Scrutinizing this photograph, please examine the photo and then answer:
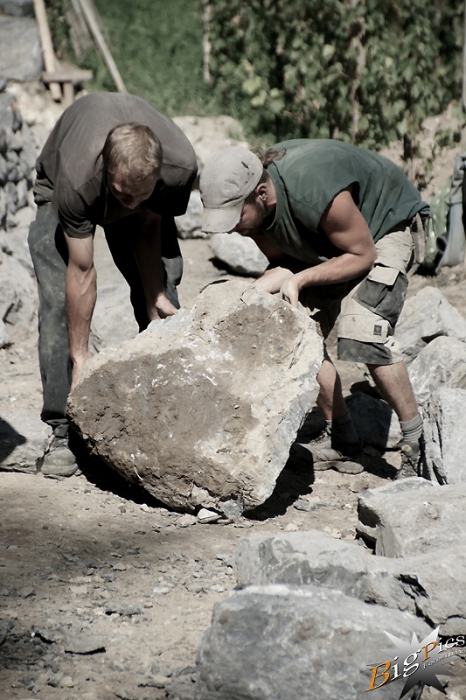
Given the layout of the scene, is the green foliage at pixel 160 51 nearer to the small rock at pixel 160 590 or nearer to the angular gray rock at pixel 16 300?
the angular gray rock at pixel 16 300

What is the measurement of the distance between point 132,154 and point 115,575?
5.31 feet

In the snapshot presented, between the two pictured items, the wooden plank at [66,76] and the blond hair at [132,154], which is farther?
the wooden plank at [66,76]

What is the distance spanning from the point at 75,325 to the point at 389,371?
4.81 ft

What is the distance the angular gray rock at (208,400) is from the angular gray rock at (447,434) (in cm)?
64

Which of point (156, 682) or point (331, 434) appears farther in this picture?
point (331, 434)

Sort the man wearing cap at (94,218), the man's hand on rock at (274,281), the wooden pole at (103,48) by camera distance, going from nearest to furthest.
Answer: the man wearing cap at (94,218), the man's hand on rock at (274,281), the wooden pole at (103,48)

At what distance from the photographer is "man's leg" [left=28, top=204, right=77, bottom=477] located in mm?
3752

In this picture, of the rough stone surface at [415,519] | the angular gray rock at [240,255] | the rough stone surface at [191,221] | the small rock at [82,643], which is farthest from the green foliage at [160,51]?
the small rock at [82,643]

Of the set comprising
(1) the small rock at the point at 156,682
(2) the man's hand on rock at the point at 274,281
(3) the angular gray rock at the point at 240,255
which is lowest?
(3) the angular gray rock at the point at 240,255

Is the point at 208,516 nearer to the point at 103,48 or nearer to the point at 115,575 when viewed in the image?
the point at 115,575

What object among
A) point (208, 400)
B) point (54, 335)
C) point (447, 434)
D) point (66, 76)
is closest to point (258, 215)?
point (208, 400)

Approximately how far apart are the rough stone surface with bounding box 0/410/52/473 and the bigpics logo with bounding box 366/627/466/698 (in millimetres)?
2033

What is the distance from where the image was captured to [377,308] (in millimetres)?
3676

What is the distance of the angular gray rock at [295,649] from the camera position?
2133 mm
